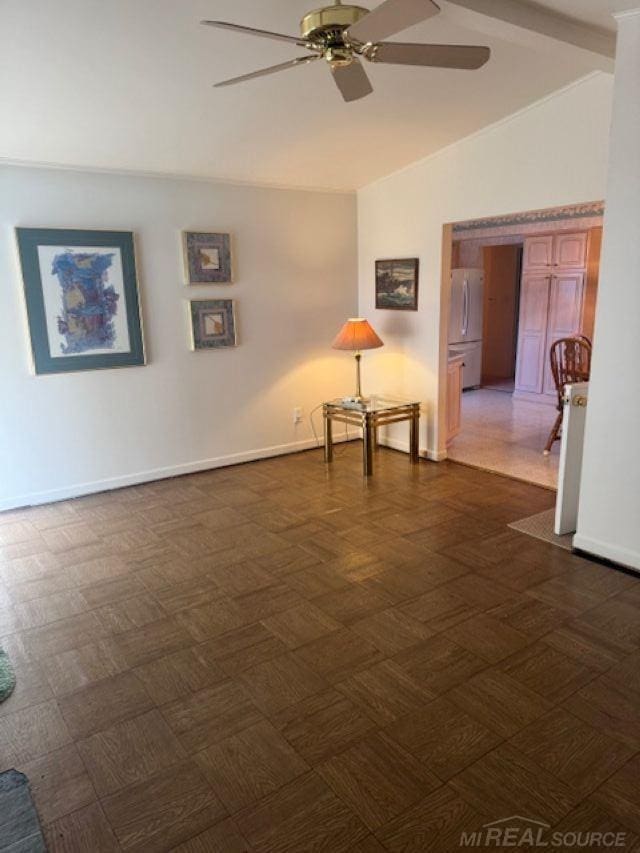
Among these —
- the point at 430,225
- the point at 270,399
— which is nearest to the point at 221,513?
the point at 270,399

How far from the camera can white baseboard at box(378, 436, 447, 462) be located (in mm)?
5051

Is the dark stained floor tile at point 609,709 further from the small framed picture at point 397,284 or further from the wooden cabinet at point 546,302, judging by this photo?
the wooden cabinet at point 546,302

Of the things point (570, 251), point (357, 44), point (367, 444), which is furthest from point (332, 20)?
point (570, 251)

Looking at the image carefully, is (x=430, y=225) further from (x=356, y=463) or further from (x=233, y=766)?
(x=233, y=766)

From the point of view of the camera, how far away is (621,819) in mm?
1636

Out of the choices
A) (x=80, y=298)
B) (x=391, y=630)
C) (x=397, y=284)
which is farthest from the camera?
(x=397, y=284)

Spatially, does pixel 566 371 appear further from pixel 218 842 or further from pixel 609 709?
pixel 218 842

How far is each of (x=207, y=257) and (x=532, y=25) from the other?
2.76 meters

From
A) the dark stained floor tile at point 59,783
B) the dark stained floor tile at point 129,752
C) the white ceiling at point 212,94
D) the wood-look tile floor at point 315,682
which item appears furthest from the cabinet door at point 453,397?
the dark stained floor tile at point 59,783

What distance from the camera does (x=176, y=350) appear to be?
4.61 m

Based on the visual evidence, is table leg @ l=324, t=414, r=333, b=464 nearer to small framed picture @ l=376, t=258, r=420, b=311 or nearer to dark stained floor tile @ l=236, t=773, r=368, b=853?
small framed picture @ l=376, t=258, r=420, b=311

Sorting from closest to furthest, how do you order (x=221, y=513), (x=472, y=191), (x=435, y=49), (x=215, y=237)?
(x=435, y=49), (x=221, y=513), (x=472, y=191), (x=215, y=237)

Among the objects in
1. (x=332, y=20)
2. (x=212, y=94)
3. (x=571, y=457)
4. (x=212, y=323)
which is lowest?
(x=571, y=457)

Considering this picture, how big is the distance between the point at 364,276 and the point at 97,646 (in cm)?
401
